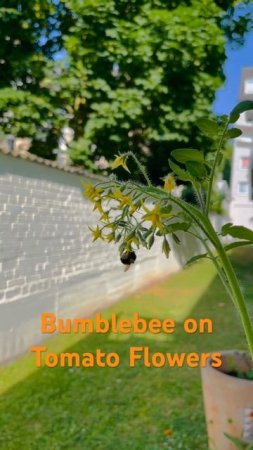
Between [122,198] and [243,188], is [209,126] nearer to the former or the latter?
[122,198]

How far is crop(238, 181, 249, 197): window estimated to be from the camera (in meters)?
23.2

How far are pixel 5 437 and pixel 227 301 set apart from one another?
476 centimetres

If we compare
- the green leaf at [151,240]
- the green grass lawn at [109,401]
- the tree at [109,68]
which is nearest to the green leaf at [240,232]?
the green leaf at [151,240]

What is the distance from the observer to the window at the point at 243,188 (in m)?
23.2

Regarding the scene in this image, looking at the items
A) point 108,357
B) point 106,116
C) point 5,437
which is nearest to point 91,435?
point 5,437

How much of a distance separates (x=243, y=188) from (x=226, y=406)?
21828 millimetres

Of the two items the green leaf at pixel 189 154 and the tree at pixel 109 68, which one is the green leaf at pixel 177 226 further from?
the tree at pixel 109 68

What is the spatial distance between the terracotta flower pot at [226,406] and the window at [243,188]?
70.8 ft

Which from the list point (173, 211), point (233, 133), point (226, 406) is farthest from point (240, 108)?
point (226, 406)

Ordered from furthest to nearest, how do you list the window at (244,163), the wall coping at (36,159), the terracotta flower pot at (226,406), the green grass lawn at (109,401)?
1. the window at (244,163)
2. the wall coping at (36,159)
3. the green grass lawn at (109,401)
4. the terracotta flower pot at (226,406)

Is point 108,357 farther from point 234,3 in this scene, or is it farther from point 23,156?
point 234,3

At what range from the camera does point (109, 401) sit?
3432mm

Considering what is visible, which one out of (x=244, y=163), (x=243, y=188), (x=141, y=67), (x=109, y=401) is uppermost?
(x=244, y=163)

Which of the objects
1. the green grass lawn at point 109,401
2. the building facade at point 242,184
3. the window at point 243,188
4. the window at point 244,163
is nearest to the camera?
the green grass lawn at point 109,401
